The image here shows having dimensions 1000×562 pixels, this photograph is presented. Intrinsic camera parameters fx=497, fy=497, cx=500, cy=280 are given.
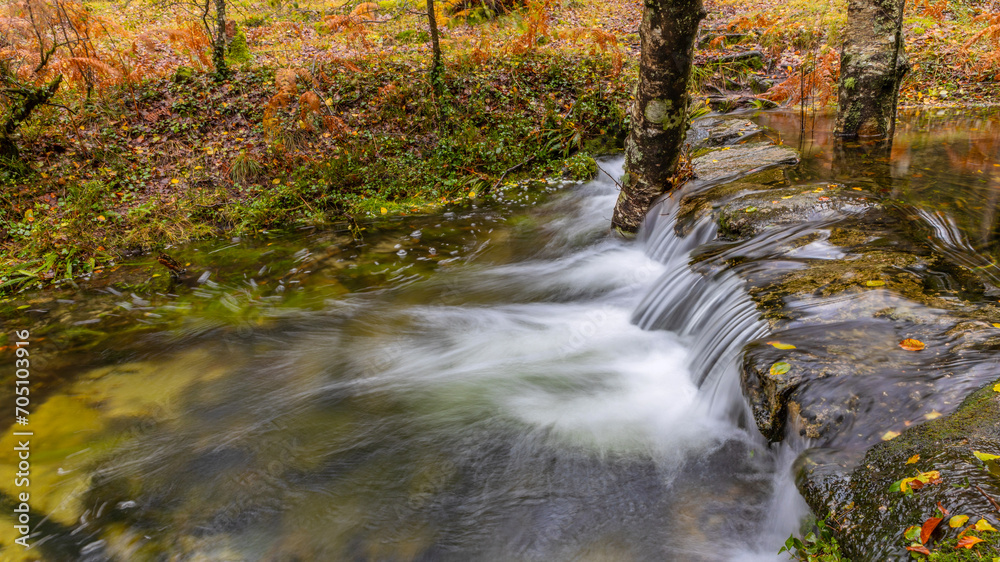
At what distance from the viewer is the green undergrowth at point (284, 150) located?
7.23 m

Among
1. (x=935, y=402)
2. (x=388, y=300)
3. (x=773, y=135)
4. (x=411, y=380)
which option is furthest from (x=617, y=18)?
(x=935, y=402)

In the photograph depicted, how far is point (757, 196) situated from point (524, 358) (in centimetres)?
302

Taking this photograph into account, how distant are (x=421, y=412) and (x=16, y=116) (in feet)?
27.4

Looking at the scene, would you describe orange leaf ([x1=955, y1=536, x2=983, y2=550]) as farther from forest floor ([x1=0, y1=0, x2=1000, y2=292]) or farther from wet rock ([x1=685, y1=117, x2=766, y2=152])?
forest floor ([x1=0, y1=0, x2=1000, y2=292])

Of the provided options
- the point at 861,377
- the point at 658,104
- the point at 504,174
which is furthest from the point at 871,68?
the point at 861,377

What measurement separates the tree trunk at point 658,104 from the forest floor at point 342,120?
3106 millimetres

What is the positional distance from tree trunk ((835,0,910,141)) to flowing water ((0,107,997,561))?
1.60m

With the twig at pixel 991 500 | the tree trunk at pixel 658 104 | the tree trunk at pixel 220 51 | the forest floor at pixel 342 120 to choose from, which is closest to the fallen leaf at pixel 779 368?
the twig at pixel 991 500

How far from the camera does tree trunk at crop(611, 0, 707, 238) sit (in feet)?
15.2

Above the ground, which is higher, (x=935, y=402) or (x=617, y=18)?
(x=617, y=18)

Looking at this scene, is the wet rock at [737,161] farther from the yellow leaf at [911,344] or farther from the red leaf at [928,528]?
the red leaf at [928,528]

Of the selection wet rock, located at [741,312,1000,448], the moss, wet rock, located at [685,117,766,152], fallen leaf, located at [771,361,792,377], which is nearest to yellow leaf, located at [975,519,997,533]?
wet rock, located at [741,312,1000,448]

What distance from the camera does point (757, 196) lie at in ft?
17.4

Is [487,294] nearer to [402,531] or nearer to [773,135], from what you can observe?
[402,531]
